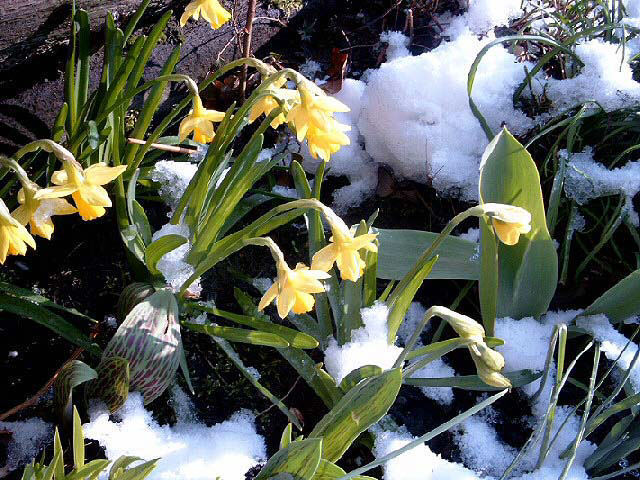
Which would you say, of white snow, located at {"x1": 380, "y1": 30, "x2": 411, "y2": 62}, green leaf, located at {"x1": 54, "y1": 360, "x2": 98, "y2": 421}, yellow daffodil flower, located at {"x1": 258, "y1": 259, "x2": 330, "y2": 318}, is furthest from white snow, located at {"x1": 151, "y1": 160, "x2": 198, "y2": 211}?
white snow, located at {"x1": 380, "y1": 30, "x2": 411, "y2": 62}

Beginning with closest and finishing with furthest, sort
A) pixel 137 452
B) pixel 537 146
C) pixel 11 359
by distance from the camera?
pixel 137 452, pixel 11 359, pixel 537 146

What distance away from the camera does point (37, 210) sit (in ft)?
3.50

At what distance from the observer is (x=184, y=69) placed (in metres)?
1.87

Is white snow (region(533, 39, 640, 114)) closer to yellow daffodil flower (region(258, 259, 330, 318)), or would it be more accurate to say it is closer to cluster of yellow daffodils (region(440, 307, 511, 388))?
cluster of yellow daffodils (region(440, 307, 511, 388))

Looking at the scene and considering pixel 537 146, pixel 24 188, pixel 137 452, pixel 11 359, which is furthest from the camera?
pixel 537 146

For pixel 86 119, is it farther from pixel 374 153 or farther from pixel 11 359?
pixel 374 153

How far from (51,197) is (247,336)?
45 cm

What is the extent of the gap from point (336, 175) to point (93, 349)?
2.51ft

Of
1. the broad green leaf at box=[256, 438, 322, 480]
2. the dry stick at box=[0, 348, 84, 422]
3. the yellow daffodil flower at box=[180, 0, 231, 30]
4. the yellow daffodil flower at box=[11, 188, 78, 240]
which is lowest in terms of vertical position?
the dry stick at box=[0, 348, 84, 422]

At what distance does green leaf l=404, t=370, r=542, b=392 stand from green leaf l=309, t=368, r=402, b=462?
11.2 inches

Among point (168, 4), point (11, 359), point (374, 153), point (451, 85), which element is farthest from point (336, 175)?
point (11, 359)

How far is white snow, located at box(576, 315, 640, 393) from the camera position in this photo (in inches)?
55.6

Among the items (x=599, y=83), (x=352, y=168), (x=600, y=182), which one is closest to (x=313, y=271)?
(x=352, y=168)

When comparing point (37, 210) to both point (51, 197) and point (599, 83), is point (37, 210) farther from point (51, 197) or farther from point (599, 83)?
point (599, 83)
